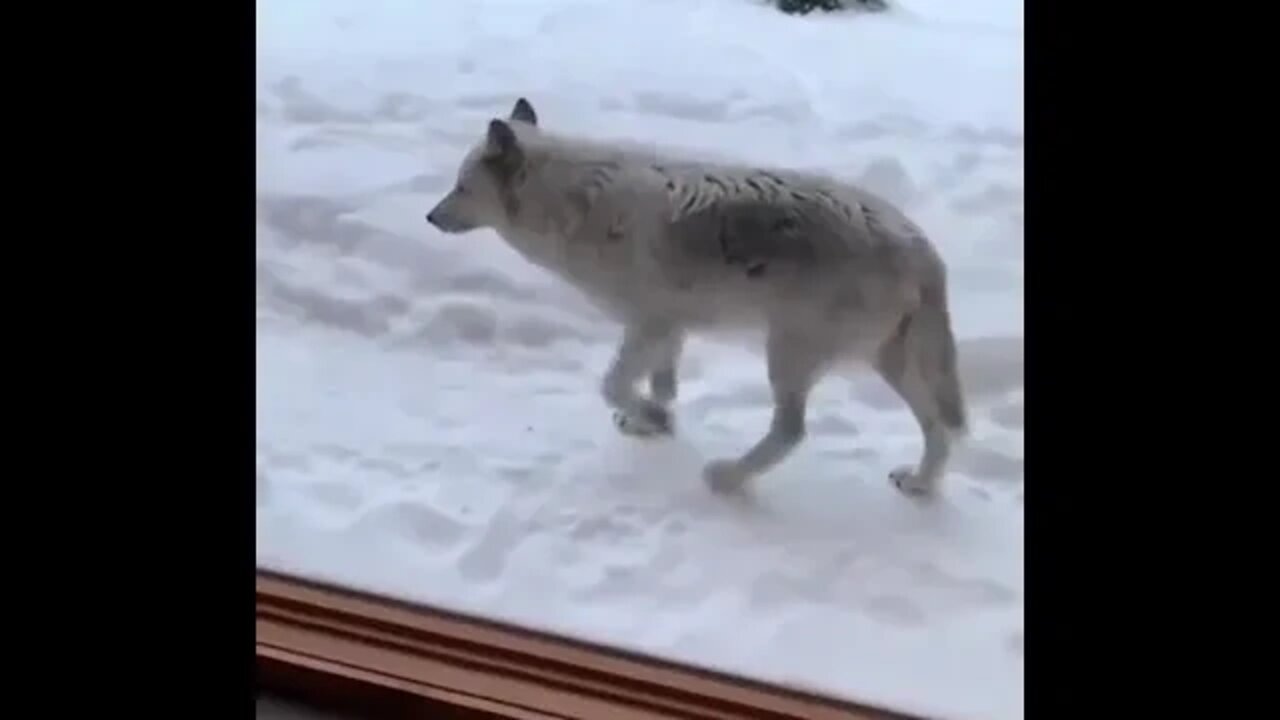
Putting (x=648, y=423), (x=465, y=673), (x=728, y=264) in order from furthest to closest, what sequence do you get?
(x=648, y=423) < (x=728, y=264) < (x=465, y=673)

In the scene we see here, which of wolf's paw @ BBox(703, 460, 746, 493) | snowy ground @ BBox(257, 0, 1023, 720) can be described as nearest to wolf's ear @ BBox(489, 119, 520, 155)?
snowy ground @ BBox(257, 0, 1023, 720)

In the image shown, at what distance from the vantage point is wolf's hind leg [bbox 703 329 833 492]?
1048 millimetres

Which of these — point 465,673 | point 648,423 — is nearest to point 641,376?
point 648,423

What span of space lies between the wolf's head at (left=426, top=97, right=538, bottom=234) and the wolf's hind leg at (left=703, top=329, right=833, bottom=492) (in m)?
0.22

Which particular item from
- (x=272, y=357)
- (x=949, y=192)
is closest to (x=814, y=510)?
(x=949, y=192)

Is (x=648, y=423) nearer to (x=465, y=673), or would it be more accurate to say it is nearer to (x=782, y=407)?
(x=782, y=407)

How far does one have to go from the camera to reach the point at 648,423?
1.15 m

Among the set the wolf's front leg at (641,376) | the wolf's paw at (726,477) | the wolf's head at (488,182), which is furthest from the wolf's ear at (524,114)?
the wolf's paw at (726,477)

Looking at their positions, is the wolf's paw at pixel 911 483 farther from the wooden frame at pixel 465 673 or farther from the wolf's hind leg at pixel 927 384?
the wooden frame at pixel 465 673

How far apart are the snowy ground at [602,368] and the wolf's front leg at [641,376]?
0.02 metres

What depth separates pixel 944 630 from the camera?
0.97 meters

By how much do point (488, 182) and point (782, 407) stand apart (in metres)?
0.26

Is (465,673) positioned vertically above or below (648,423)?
below

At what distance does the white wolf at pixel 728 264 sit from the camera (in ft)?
3.37
